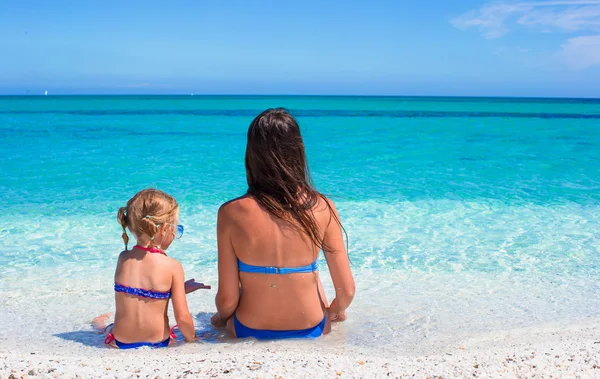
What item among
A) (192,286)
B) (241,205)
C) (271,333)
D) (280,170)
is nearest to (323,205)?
(280,170)

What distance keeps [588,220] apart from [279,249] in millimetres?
4978

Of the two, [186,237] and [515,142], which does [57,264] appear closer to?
[186,237]

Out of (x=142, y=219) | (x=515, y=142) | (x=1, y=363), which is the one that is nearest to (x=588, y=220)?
(x=142, y=219)

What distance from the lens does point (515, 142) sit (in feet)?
55.7

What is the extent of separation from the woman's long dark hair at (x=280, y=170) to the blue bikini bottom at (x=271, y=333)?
504 millimetres

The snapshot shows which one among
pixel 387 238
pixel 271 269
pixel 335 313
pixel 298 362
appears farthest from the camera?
pixel 387 238

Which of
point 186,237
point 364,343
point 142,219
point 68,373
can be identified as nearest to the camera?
point 68,373

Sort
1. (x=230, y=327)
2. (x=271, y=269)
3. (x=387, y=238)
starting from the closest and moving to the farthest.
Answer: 1. (x=271, y=269)
2. (x=230, y=327)
3. (x=387, y=238)

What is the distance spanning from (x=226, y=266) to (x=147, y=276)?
372mm

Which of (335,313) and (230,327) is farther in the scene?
(335,313)

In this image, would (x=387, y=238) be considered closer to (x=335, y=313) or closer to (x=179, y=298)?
(x=335, y=313)

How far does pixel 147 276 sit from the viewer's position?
256 centimetres

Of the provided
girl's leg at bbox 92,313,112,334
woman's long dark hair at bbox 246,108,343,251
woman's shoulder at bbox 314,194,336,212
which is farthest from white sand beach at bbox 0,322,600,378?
woman's shoulder at bbox 314,194,336,212

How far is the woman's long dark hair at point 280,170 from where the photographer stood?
94.8 inches
